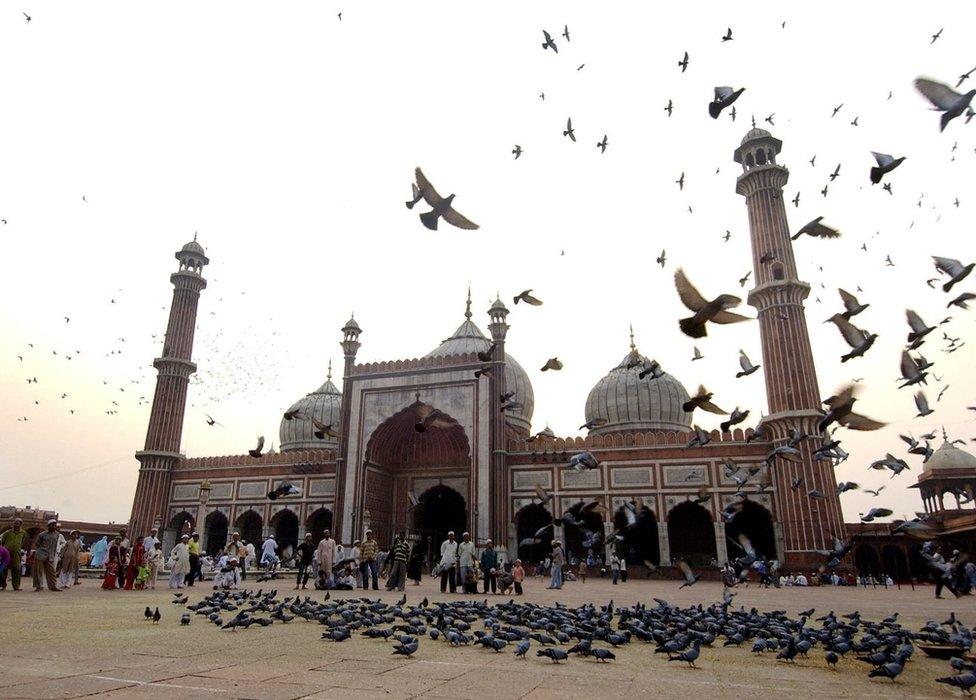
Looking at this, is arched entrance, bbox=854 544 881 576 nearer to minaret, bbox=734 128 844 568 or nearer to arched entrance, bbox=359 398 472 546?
minaret, bbox=734 128 844 568

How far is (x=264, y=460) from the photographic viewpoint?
1199 inches

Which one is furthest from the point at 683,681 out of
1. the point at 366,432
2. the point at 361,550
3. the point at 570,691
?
the point at 366,432

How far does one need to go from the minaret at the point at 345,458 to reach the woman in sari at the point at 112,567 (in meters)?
11.7

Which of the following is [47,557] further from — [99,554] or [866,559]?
[866,559]

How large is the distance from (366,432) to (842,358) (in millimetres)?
21714

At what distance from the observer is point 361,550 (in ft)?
53.0

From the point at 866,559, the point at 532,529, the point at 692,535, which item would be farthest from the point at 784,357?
the point at 866,559

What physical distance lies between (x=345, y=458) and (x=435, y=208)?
71.3ft

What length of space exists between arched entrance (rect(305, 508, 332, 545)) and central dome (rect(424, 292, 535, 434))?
29.9ft

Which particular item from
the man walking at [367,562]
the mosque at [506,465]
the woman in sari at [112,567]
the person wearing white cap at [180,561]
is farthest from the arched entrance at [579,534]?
the woman in sari at [112,567]

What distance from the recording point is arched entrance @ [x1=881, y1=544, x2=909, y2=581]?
29.5m

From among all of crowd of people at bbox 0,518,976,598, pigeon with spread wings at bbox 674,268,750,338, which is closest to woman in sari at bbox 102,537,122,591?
crowd of people at bbox 0,518,976,598

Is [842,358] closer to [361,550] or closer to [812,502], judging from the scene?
[361,550]

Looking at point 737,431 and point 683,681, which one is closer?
point 683,681
